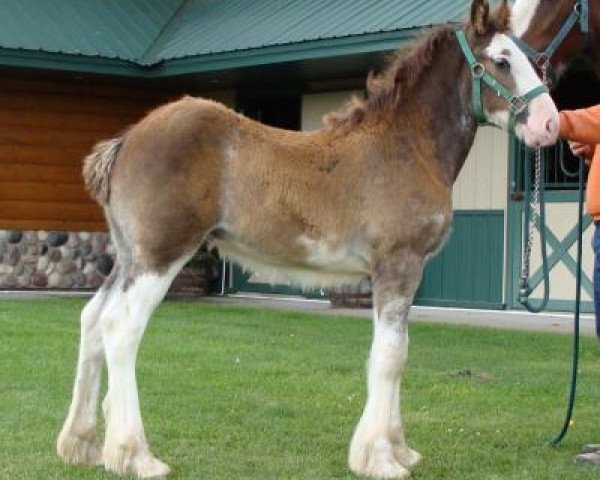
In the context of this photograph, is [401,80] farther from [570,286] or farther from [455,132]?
[570,286]

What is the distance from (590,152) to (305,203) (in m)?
1.57

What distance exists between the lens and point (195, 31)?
17.1 m

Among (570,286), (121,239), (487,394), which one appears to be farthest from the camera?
(570,286)

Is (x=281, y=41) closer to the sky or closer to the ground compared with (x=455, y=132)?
closer to the sky

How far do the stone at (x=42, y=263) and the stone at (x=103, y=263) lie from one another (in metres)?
0.75

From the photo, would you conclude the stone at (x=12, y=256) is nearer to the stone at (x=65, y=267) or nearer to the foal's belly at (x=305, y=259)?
the stone at (x=65, y=267)

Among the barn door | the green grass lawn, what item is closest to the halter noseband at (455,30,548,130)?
the green grass lawn

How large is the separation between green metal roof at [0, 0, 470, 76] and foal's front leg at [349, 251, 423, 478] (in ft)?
24.4

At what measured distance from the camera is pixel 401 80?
613 cm

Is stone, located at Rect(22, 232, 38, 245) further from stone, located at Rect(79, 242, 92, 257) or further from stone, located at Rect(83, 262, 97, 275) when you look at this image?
stone, located at Rect(83, 262, 97, 275)

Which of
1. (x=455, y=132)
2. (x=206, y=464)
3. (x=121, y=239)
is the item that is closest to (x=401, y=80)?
(x=455, y=132)

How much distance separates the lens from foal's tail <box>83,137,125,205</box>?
19.7ft

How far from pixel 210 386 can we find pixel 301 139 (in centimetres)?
298

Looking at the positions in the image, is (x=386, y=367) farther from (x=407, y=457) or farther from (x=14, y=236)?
(x=14, y=236)
